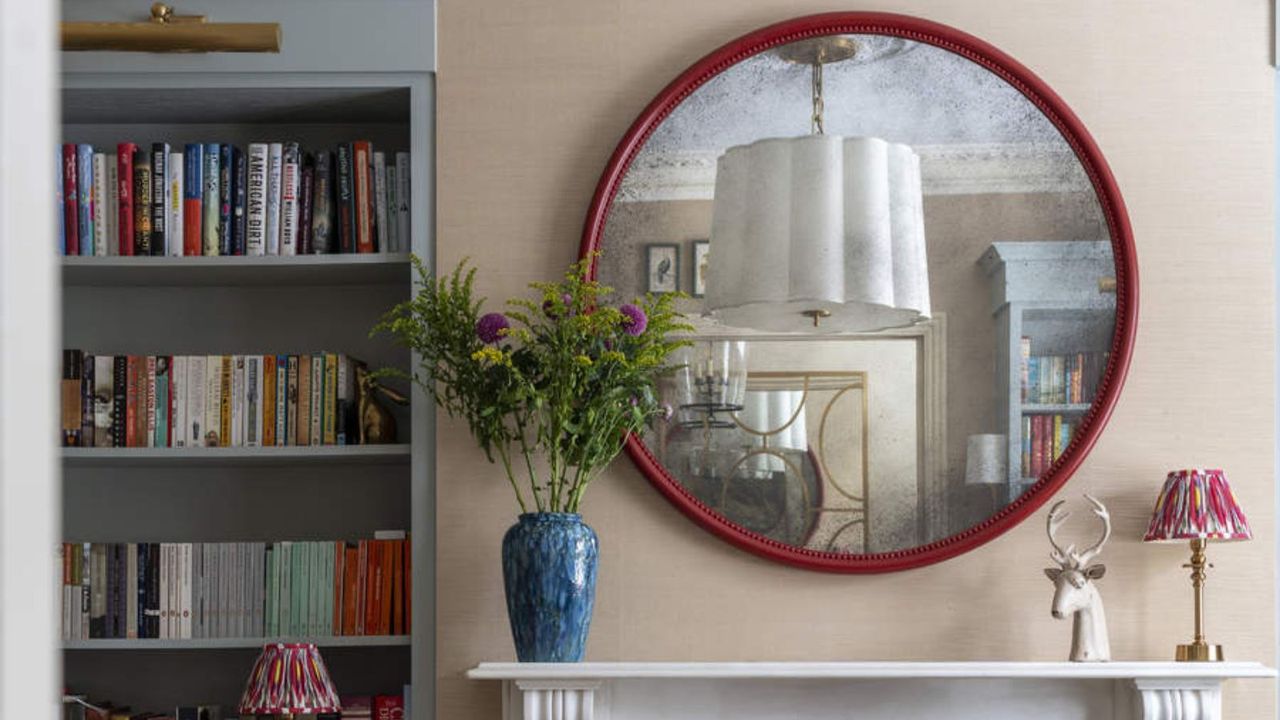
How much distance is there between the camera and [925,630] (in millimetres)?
3047

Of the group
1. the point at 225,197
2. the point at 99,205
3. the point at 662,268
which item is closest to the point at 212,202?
the point at 225,197

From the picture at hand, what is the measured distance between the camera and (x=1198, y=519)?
2846mm

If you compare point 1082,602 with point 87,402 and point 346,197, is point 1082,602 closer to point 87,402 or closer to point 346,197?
point 346,197

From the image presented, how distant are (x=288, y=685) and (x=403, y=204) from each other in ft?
3.34

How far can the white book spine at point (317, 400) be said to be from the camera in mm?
3186

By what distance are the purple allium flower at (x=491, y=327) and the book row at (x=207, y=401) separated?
44cm

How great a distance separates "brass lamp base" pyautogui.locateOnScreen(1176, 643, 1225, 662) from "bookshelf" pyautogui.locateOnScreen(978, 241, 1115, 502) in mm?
424

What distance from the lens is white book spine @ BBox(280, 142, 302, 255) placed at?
320 centimetres

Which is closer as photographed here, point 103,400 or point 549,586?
point 549,586

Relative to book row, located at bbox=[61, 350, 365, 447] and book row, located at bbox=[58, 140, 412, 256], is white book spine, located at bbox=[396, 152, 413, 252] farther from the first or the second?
book row, located at bbox=[61, 350, 365, 447]

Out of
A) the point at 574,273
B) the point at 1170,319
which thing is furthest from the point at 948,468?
the point at 574,273

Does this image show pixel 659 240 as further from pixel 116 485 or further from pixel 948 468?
pixel 116 485

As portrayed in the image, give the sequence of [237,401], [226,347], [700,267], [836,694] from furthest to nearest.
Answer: [226,347] < [237,401] < [700,267] < [836,694]

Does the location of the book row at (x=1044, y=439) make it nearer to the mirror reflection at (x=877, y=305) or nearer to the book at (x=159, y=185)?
the mirror reflection at (x=877, y=305)
